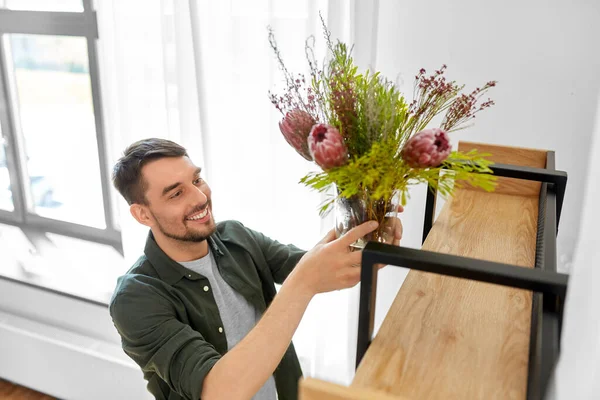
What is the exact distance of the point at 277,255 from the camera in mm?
1564

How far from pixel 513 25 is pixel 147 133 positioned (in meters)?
1.28

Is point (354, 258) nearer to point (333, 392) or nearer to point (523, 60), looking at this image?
point (333, 392)

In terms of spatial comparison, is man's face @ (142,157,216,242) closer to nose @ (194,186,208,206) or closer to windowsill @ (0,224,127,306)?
nose @ (194,186,208,206)

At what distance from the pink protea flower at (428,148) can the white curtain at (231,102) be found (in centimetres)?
98

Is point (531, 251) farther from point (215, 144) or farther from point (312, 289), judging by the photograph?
point (215, 144)

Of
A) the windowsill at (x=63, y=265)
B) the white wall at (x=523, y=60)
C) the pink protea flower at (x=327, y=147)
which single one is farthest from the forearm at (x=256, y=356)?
the windowsill at (x=63, y=265)

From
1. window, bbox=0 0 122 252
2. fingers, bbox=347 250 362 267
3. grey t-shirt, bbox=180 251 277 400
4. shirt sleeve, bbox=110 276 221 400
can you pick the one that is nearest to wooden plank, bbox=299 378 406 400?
fingers, bbox=347 250 362 267

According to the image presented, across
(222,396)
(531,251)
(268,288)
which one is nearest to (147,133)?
(268,288)

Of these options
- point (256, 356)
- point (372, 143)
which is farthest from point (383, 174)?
point (256, 356)

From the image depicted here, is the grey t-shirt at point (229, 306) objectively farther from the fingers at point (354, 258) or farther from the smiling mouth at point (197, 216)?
the fingers at point (354, 258)

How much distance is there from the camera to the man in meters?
1.04

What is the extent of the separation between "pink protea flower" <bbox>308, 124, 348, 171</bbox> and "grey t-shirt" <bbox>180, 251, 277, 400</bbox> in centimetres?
83

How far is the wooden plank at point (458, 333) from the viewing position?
1.97 feet

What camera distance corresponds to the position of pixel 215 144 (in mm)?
1858
